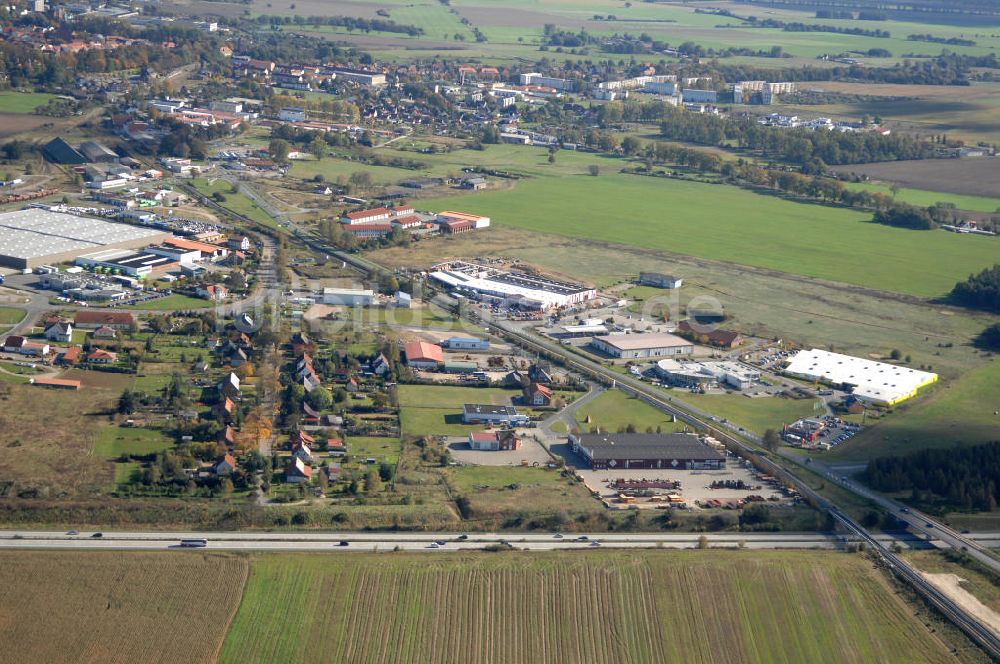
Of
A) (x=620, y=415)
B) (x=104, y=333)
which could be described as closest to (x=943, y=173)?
(x=620, y=415)

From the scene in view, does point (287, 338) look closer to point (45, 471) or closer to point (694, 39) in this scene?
point (45, 471)

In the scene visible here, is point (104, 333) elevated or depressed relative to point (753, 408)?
elevated

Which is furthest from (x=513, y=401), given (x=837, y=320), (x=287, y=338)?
(x=837, y=320)

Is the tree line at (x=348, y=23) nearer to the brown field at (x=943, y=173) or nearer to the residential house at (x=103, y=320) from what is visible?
the brown field at (x=943, y=173)

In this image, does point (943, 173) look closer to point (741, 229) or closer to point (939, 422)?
point (741, 229)

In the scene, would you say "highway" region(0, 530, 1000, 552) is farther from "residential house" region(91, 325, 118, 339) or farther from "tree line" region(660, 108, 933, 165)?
"tree line" region(660, 108, 933, 165)

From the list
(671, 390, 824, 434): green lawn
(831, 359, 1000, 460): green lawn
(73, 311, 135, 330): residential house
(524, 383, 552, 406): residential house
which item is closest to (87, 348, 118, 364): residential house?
(73, 311, 135, 330): residential house

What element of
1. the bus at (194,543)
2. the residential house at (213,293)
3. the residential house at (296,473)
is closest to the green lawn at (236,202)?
the residential house at (213,293)
